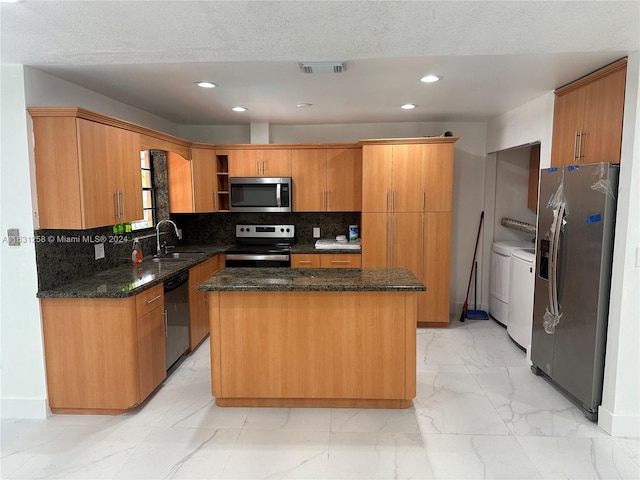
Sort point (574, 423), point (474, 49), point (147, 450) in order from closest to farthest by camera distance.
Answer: point (474, 49) < point (147, 450) < point (574, 423)

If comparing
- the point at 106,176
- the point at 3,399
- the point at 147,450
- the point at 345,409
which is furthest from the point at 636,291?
the point at 3,399

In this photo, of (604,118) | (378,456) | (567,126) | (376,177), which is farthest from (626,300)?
(376,177)

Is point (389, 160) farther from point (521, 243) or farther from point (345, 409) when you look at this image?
point (345, 409)

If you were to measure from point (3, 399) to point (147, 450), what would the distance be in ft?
3.99

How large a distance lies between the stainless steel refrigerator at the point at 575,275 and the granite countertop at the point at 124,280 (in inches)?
121

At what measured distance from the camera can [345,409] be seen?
2.80 m

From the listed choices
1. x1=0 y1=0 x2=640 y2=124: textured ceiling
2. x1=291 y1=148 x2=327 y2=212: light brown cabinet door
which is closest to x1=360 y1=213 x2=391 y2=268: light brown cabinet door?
x1=291 y1=148 x2=327 y2=212: light brown cabinet door

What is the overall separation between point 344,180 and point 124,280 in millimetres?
2767

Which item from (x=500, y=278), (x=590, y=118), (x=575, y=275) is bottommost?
(x=500, y=278)

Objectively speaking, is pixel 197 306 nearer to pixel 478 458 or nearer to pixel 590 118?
pixel 478 458

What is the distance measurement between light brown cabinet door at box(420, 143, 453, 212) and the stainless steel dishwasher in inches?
107

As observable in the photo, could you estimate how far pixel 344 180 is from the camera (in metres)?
4.77

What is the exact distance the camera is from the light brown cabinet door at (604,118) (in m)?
2.52

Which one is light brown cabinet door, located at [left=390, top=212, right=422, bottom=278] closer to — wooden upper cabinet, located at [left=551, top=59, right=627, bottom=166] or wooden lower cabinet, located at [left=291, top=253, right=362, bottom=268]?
wooden lower cabinet, located at [left=291, top=253, right=362, bottom=268]
